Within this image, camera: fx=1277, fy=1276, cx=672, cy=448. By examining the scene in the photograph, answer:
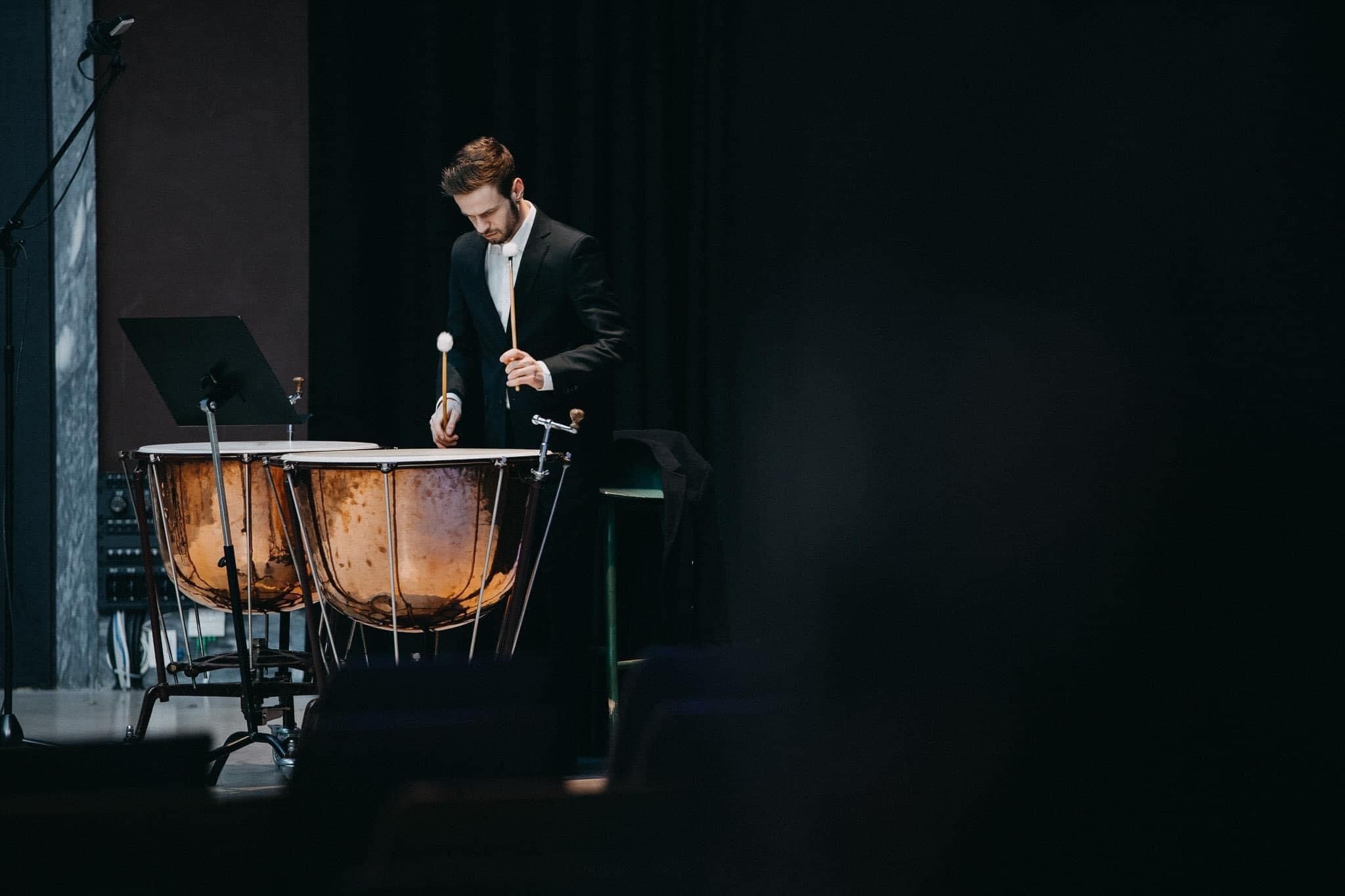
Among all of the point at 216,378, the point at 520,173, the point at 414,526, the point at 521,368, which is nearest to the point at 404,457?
the point at 414,526

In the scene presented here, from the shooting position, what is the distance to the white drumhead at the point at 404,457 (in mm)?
2379

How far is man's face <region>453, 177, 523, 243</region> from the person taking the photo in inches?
109

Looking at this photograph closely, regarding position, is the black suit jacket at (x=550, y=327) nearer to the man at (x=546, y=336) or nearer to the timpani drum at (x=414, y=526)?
the man at (x=546, y=336)

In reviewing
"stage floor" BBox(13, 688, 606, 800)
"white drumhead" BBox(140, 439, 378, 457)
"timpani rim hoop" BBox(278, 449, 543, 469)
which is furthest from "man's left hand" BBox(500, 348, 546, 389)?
"stage floor" BBox(13, 688, 606, 800)

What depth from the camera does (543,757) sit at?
1414 millimetres

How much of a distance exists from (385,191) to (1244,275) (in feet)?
10.4

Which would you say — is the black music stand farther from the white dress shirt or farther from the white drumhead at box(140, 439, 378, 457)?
the white dress shirt

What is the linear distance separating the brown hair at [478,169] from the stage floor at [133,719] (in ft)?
4.25

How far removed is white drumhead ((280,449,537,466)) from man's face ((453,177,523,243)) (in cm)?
57

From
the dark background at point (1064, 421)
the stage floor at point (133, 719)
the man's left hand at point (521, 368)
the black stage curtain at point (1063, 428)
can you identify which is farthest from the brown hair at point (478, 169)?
the stage floor at point (133, 719)

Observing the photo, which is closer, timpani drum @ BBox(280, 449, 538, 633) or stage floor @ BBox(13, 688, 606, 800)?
timpani drum @ BBox(280, 449, 538, 633)

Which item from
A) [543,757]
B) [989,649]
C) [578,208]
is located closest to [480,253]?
[578,208]

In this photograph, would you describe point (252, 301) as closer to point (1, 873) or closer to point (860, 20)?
point (860, 20)

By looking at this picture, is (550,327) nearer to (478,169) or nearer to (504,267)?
(504,267)
